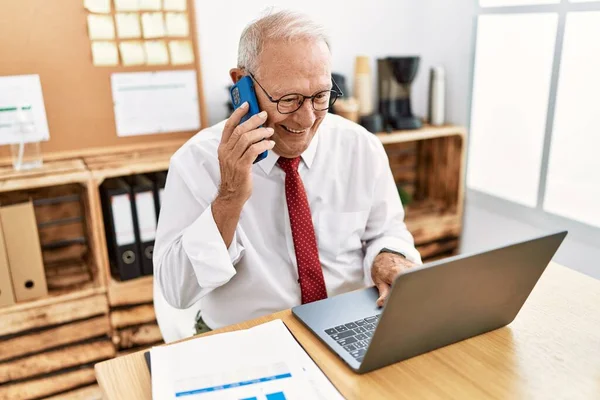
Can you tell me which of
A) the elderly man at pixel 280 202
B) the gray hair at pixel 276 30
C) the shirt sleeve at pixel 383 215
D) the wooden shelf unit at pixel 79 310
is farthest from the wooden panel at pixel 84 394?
the gray hair at pixel 276 30

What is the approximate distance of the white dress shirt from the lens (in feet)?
4.21

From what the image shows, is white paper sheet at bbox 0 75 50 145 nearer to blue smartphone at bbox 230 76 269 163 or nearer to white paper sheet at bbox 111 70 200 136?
white paper sheet at bbox 111 70 200 136

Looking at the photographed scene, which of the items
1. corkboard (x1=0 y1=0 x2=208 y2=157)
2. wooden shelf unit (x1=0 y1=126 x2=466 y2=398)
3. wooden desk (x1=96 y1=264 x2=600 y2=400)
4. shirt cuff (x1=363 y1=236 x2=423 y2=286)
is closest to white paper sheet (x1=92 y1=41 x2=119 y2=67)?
corkboard (x1=0 y1=0 x2=208 y2=157)

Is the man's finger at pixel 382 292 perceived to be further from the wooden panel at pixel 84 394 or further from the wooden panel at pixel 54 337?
the wooden panel at pixel 84 394

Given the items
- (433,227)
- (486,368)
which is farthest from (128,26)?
(486,368)

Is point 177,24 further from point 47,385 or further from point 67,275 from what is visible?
point 47,385

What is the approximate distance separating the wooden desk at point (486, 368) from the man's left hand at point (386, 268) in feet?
0.86

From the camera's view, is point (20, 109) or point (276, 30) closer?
point (276, 30)

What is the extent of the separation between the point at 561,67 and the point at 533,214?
630 millimetres

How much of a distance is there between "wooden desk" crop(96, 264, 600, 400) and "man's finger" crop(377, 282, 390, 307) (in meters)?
0.18

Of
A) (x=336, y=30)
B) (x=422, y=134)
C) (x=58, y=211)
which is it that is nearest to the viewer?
(x=58, y=211)

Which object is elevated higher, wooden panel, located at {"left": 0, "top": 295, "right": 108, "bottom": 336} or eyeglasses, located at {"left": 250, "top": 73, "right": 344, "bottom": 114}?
eyeglasses, located at {"left": 250, "top": 73, "right": 344, "bottom": 114}

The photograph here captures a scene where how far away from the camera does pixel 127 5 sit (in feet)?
6.98

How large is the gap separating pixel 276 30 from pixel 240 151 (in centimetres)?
30
